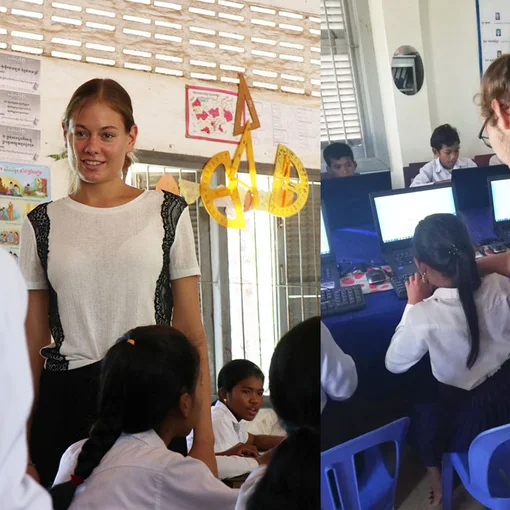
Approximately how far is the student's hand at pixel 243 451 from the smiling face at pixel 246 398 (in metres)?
0.06

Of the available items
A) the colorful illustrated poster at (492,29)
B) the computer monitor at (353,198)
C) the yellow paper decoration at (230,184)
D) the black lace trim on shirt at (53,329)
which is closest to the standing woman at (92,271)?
the black lace trim on shirt at (53,329)

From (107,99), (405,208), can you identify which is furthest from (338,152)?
(107,99)

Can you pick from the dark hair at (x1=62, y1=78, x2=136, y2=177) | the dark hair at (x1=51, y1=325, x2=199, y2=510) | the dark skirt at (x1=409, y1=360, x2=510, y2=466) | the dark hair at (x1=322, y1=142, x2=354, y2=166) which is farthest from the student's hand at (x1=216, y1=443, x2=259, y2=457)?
the dark hair at (x1=322, y1=142, x2=354, y2=166)

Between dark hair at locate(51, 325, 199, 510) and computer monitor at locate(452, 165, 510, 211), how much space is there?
551 mm

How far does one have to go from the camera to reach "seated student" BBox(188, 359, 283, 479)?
1571 millimetres

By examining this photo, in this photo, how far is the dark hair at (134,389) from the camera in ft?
4.47

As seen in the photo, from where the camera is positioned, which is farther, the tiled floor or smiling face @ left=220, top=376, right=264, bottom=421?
smiling face @ left=220, top=376, right=264, bottom=421

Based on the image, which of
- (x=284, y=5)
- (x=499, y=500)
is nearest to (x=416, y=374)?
(x=499, y=500)

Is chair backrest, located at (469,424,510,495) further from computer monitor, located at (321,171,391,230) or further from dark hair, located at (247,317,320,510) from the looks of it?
computer monitor, located at (321,171,391,230)

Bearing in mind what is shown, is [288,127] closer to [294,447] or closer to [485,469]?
[294,447]

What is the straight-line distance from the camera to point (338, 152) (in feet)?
3.78

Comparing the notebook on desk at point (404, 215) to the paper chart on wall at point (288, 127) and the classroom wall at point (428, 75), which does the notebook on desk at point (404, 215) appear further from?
the paper chart on wall at point (288, 127)

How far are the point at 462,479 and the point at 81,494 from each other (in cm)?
60

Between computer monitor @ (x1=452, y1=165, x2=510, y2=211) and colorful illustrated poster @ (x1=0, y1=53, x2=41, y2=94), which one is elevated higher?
colorful illustrated poster @ (x1=0, y1=53, x2=41, y2=94)
